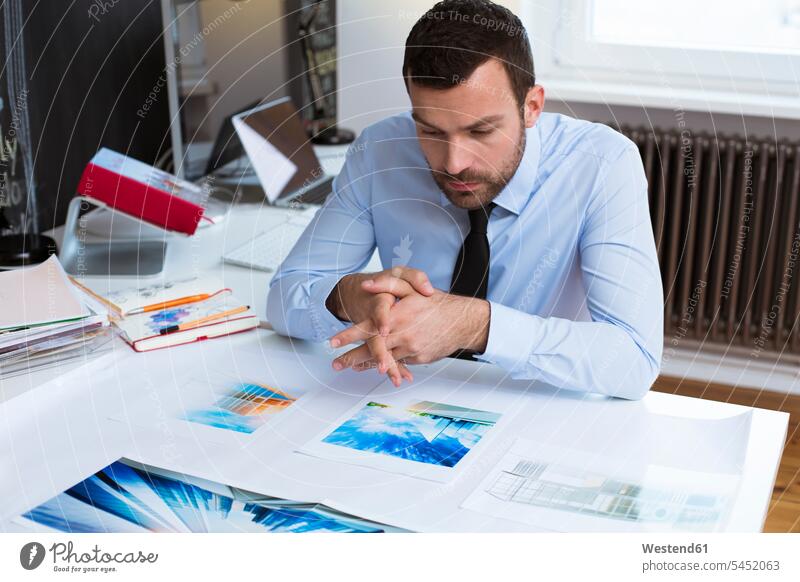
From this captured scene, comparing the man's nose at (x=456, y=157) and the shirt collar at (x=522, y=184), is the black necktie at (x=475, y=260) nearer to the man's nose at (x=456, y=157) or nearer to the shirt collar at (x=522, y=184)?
the shirt collar at (x=522, y=184)

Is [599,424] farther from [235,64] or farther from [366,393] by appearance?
[235,64]

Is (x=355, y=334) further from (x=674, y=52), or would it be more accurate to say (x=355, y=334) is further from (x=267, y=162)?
(x=674, y=52)

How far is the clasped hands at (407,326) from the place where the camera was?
4.58 feet

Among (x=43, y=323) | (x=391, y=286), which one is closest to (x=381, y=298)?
(x=391, y=286)

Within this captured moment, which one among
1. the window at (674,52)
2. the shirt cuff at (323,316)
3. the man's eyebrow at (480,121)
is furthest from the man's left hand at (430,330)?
the window at (674,52)

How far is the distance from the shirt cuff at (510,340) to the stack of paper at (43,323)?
654 millimetres

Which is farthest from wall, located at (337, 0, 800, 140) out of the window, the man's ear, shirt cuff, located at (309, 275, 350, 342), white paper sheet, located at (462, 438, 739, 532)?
white paper sheet, located at (462, 438, 739, 532)

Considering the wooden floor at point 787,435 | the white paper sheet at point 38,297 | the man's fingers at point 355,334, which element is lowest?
the wooden floor at point 787,435

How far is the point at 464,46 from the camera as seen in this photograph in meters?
1.49

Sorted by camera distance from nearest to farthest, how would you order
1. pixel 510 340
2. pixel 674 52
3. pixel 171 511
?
pixel 171 511, pixel 510 340, pixel 674 52

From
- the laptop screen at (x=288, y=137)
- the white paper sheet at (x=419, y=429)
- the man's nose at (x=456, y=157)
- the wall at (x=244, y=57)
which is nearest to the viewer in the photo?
the white paper sheet at (x=419, y=429)

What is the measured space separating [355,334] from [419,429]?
0.21 m

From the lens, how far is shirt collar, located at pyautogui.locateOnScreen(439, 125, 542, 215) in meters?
1.63

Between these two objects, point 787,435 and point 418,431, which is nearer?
point 418,431
